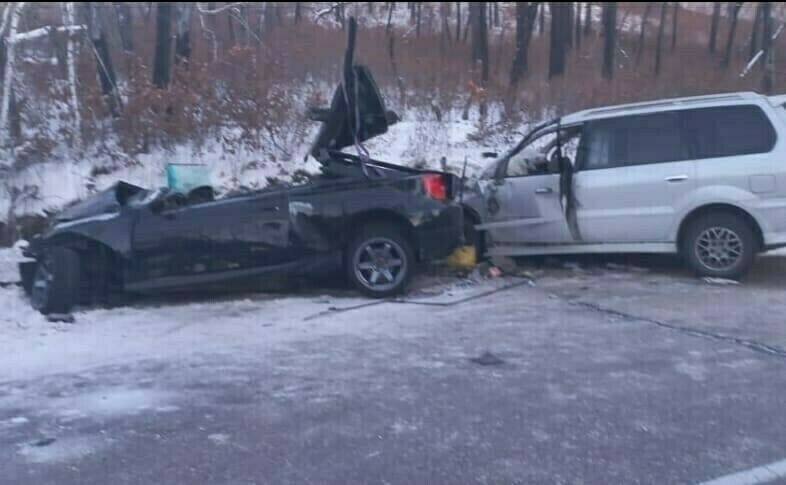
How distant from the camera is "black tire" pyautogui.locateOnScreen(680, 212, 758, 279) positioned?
11189 millimetres

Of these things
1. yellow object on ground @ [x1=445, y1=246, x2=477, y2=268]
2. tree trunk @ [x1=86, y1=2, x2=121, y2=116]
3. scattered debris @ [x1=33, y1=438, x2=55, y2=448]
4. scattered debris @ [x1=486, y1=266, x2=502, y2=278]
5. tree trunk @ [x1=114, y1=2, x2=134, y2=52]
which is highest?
tree trunk @ [x1=114, y1=2, x2=134, y2=52]

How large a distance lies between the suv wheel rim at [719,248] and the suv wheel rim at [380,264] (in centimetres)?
298

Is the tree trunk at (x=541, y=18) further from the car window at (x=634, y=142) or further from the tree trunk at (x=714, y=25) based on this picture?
the car window at (x=634, y=142)

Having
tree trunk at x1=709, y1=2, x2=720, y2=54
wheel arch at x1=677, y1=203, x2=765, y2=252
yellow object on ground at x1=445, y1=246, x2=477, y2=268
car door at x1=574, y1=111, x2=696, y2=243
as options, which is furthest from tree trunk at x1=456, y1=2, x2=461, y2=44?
wheel arch at x1=677, y1=203, x2=765, y2=252

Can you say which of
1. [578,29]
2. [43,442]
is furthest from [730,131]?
[578,29]

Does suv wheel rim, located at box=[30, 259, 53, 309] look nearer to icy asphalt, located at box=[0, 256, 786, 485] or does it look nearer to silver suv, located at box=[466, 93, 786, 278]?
icy asphalt, located at box=[0, 256, 786, 485]

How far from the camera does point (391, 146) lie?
16.5 metres

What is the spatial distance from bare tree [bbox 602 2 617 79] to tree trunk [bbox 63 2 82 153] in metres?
8.75

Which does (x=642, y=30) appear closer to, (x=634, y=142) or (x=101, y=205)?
(x=634, y=142)

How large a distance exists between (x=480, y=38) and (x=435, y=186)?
12.7 meters

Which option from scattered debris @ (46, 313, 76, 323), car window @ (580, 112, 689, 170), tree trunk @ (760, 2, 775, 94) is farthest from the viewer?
tree trunk @ (760, 2, 775, 94)

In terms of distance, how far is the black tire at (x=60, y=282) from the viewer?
10.5 meters

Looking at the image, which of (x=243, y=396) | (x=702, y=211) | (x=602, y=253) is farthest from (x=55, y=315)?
(x=702, y=211)

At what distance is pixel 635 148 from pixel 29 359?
6237mm
